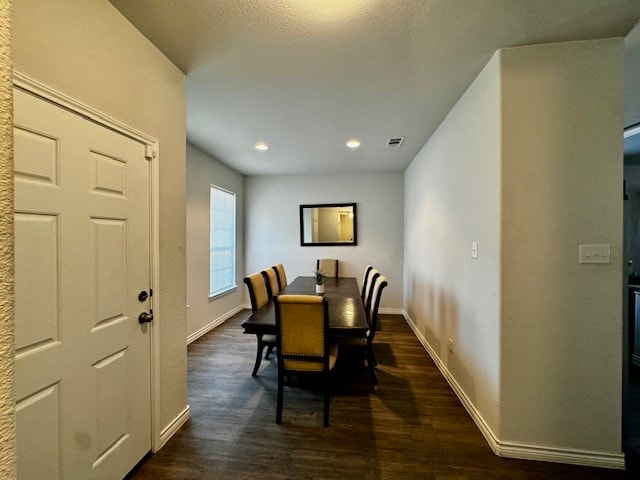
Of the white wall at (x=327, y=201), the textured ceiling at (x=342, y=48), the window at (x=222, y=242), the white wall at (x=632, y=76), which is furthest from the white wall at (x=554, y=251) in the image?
the window at (x=222, y=242)

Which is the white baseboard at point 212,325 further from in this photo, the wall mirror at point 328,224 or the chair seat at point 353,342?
the chair seat at point 353,342

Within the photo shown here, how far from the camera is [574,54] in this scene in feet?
5.42

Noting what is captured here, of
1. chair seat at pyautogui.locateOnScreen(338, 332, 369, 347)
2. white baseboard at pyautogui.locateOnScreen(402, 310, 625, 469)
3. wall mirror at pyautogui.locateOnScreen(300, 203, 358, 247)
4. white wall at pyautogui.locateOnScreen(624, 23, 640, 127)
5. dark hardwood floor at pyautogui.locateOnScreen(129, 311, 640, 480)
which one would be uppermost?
white wall at pyautogui.locateOnScreen(624, 23, 640, 127)

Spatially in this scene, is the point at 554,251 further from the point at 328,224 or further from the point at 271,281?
the point at 328,224

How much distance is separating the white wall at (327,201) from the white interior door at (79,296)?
355 cm

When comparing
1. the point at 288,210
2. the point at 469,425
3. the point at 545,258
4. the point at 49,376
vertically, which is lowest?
the point at 469,425

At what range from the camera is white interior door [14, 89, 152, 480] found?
106cm

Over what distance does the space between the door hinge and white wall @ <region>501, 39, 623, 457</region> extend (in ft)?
7.19

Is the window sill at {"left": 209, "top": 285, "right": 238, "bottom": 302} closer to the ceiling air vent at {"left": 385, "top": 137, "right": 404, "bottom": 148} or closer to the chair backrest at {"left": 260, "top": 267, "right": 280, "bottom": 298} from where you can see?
the chair backrest at {"left": 260, "top": 267, "right": 280, "bottom": 298}

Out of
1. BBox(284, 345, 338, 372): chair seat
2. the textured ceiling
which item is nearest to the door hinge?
Result: the textured ceiling

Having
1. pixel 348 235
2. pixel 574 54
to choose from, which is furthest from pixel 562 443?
pixel 348 235

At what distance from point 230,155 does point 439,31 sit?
3088 millimetres

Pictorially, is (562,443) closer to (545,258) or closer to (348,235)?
(545,258)

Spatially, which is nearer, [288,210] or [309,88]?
[309,88]
